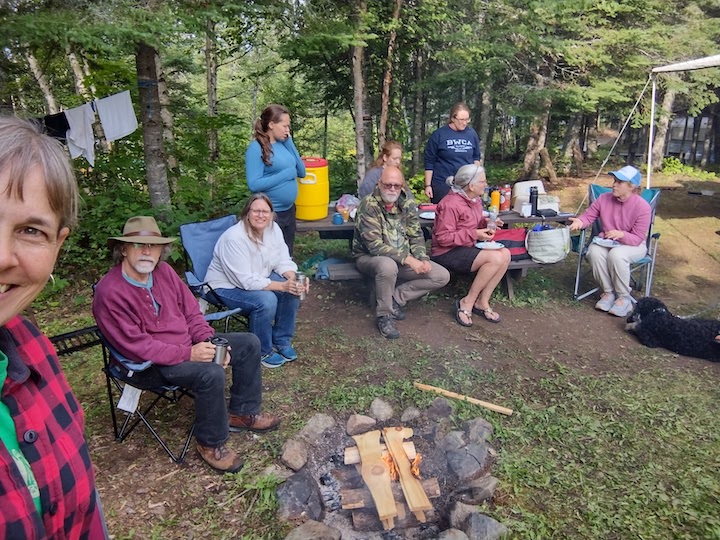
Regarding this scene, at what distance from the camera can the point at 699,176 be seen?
11594mm

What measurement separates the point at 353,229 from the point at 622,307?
2.62m

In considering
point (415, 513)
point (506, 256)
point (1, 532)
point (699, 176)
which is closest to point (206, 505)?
point (415, 513)

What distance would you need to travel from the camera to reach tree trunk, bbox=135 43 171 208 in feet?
15.1

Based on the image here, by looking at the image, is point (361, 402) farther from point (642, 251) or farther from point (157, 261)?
point (642, 251)

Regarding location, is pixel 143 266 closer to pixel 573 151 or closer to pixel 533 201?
pixel 533 201

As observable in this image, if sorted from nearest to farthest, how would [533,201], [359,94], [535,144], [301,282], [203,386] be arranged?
[203,386]
[301,282]
[533,201]
[359,94]
[535,144]

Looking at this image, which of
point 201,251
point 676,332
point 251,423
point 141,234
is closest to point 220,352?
point 251,423

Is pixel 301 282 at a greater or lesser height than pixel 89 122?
lesser

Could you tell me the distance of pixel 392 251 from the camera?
4.34m

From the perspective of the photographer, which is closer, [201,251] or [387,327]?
[201,251]

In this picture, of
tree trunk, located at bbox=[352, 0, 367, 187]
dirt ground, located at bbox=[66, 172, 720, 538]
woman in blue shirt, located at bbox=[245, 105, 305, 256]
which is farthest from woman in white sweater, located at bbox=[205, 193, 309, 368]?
tree trunk, located at bbox=[352, 0, 367, 187]

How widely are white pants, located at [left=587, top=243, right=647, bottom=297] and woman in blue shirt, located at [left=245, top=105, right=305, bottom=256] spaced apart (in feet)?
9.70

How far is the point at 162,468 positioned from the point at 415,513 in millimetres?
1350

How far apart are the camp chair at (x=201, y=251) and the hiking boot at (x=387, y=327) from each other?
1.22 metres
